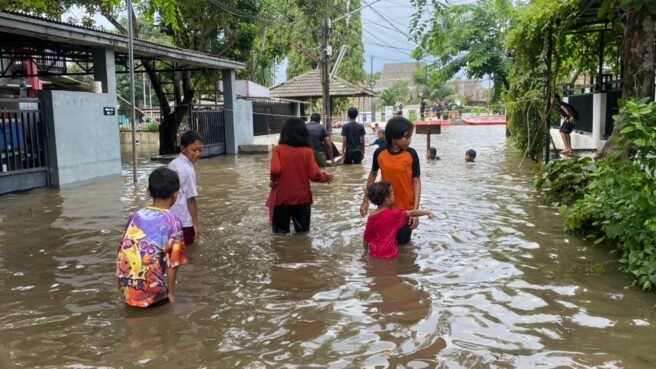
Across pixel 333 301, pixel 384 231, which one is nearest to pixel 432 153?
pixel 384 231

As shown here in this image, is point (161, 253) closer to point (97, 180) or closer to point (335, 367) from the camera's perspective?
point (335, 367)

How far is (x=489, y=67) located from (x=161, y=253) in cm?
2002

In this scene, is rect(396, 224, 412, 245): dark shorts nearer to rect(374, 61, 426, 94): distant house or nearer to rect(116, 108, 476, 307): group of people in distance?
Result: rect(116, 108, 476, 307): group of people in distance

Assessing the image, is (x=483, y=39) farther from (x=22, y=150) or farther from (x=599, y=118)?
(x=22, y=150)

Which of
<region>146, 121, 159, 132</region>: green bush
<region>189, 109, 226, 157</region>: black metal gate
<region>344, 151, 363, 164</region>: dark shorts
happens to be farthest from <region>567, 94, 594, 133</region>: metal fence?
<region>146, 121, 159, 132</region>: green bush

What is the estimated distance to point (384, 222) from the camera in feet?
18.9

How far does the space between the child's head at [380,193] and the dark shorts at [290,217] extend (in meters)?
1.67

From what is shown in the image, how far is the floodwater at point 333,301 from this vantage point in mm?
3799

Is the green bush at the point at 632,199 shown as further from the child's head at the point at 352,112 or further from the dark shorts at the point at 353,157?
the dark shorts at the point at 353,157

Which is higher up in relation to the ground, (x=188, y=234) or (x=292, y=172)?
(x=292, y=172)

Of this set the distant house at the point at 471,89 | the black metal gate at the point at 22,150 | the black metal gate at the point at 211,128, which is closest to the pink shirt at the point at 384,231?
the black metal gate at the point at 22,150

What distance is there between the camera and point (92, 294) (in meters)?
5.12

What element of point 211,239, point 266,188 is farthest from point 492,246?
point 266,188

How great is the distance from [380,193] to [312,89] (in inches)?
1024
